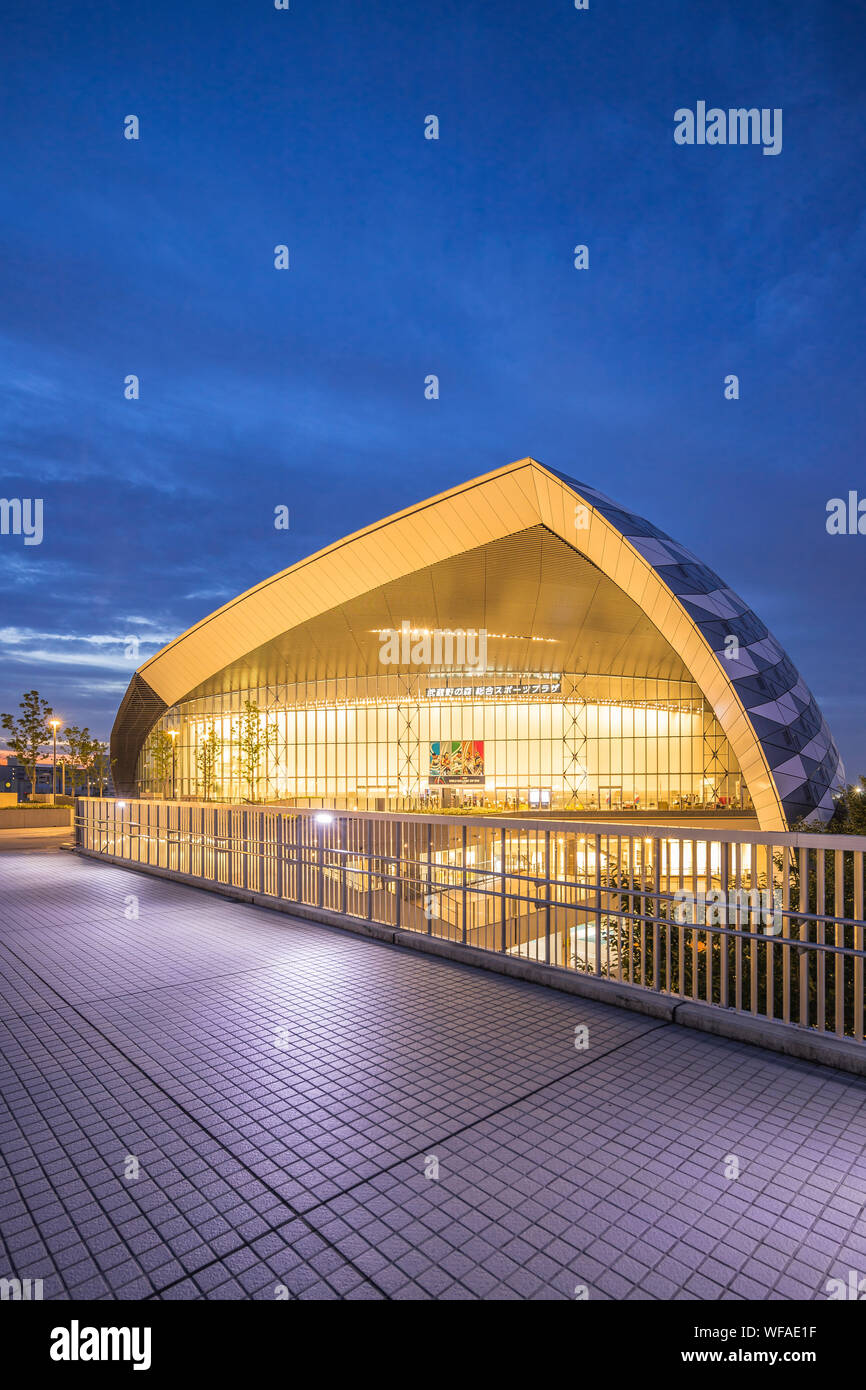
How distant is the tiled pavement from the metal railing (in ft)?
2.36

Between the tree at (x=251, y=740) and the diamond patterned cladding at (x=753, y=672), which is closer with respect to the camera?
the diamond patterned cladding at (x=753, y=672)

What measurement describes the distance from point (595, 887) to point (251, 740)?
1593 inches

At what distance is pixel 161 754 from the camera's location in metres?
51.1

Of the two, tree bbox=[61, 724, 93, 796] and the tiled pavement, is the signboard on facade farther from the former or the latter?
the tiled pavement

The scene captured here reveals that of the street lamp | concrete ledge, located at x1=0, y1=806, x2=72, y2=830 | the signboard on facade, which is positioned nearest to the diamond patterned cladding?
the signboard on facade

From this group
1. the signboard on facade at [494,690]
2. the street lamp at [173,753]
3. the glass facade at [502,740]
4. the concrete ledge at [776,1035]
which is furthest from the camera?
the street lamp at [173,753]

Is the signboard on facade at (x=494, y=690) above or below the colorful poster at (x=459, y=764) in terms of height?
above

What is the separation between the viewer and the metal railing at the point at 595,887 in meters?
4.80

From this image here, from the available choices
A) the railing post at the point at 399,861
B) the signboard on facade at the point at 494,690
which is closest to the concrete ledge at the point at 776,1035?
the railing post at the point at 399,861

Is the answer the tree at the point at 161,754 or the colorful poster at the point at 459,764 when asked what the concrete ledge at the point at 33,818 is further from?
the colorful poster at the point at 459,764

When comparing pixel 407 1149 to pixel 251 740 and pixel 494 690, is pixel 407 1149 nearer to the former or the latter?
pixel 494 690

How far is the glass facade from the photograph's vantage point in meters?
44.5

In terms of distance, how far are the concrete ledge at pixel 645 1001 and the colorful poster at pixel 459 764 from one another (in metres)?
35.6
